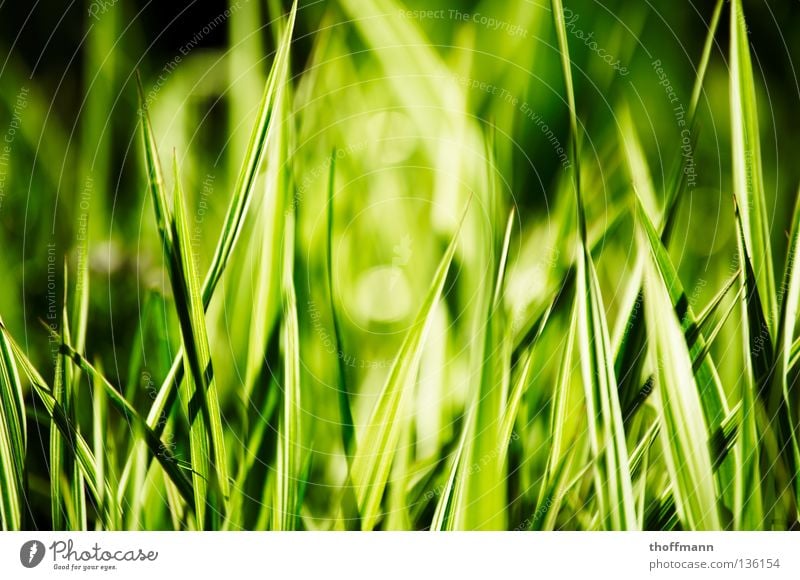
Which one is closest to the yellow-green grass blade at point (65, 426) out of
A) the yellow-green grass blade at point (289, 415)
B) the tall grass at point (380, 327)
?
the tall grass at point (380, 327)

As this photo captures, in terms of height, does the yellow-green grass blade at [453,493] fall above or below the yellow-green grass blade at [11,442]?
below

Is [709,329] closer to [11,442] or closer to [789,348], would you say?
[789,348]

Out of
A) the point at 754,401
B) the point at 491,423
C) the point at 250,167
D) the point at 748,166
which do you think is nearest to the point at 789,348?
the point at 754,401

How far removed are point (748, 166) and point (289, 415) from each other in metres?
0.47

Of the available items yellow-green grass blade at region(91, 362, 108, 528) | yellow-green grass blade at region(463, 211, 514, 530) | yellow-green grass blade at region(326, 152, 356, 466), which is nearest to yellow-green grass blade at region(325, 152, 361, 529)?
yellow-green grass blade at region(326, 152, 356, 466)

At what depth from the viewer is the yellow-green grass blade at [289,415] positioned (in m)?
0.47

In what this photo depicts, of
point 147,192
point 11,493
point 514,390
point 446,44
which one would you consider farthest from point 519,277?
point 11,493

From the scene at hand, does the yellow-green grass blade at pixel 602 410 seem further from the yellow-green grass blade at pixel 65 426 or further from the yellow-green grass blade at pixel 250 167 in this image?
the yellow-green grass blade at pixel 65 426

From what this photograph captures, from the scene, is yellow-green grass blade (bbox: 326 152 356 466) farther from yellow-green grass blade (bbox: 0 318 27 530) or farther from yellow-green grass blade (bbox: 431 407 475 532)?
yellow-green grass blade (bbox: 0 318 27 530)

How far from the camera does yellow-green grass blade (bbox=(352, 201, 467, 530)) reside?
48cm
